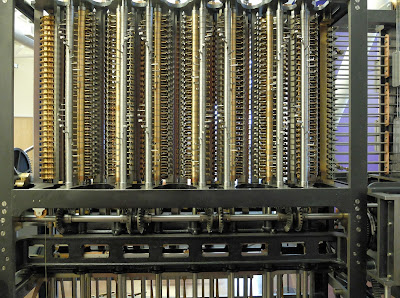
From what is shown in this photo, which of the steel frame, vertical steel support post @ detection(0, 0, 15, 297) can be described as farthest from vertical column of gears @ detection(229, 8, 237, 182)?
vertical steel support post @ detection(0, 0, 15, 297)

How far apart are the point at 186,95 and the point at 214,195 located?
26.7 inches

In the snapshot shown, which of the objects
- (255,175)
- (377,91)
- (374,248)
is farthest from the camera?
(377,91)

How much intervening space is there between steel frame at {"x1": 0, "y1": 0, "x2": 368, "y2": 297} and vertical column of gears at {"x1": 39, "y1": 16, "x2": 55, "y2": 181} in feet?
0.75

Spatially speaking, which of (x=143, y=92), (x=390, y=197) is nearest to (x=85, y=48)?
(x=143, y=92)

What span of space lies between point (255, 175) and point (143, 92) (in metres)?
0.94

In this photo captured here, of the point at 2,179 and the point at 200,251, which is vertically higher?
the point at 2,179

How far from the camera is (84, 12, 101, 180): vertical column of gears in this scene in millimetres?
1936

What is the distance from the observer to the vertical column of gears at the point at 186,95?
6.41ft

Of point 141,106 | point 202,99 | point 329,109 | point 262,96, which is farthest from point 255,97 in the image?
point 141,106

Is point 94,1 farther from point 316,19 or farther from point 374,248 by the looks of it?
point 374,248

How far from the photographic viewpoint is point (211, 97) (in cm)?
201

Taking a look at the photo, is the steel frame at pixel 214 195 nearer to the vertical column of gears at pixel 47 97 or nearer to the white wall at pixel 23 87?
the vertical column of gears at pixel 47 97

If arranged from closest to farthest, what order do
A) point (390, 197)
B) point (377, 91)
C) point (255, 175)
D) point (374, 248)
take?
point (390, 197)
point (374, 248)
point (255, 175)
point (377, 91)

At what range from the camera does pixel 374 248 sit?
1.90m
